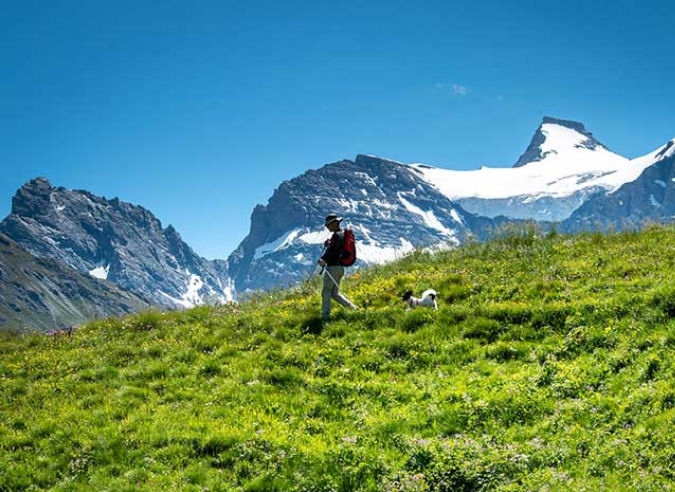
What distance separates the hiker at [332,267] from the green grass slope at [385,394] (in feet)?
1.98

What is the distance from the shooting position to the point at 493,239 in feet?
82.0

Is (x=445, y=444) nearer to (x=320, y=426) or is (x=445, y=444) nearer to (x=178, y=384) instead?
(x=320, y=426)

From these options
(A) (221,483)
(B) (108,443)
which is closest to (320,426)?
(A) (221,483)

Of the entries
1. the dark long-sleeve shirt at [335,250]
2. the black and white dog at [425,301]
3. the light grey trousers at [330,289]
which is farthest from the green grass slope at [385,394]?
the dark long-sleeve shirt at [335,250]

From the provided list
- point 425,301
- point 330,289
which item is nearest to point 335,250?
point 330,289

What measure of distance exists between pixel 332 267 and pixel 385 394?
654 cm

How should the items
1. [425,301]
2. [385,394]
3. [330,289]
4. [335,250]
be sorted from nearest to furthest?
[385,394], [425,301], [330,289], [335,250]

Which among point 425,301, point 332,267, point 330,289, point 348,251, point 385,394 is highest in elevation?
point 348,251

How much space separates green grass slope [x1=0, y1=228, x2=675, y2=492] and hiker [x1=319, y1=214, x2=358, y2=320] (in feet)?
1.98

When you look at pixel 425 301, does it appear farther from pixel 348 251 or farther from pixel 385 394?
pixel 385 394

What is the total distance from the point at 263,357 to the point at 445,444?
689 cm

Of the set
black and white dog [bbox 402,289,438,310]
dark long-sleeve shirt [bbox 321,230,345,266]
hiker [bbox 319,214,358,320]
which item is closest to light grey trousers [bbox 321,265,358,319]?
hiker [bbox 319,214,358,320]

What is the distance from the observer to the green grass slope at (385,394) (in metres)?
9.05

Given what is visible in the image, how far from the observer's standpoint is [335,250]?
18.3 m
